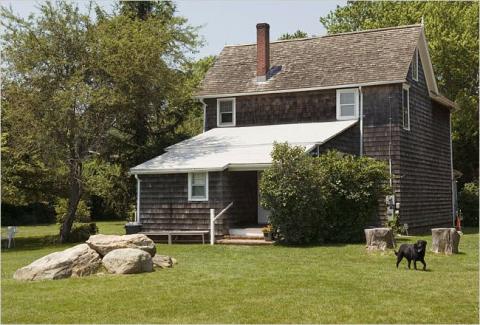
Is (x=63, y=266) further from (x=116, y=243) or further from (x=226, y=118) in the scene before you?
(x=226, y=118)

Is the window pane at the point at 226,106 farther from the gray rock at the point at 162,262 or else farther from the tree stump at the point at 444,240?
the gray rock at the point at 162,262

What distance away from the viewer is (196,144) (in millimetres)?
27516

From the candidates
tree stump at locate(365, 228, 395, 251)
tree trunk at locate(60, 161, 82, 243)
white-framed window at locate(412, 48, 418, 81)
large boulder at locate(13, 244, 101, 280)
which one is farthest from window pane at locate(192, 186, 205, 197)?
white-framed window at locate(412, 48, 418, 81)

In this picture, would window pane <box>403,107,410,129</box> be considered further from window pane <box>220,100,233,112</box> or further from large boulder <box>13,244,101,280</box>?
large boulder <box>13,244,101,280</box>

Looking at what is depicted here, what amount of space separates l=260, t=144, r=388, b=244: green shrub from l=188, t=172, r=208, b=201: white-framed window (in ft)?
11.0

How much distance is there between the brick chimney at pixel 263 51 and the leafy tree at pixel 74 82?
3.74 m

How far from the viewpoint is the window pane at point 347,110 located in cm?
2656

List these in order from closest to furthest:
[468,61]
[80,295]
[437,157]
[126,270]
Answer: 1. [80,295]
2. [126,270]
3. [437,157]
4. [468,61]

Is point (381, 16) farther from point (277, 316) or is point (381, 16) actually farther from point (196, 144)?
point (277, 316)

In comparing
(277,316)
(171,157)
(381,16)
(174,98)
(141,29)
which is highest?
(381,16)

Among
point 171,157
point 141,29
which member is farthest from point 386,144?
point 141,29

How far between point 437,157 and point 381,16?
1496cm

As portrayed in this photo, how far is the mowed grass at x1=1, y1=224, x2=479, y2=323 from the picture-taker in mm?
9812

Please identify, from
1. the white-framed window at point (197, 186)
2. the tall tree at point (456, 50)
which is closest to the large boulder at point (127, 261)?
the white-framed window at point (197, 186)
